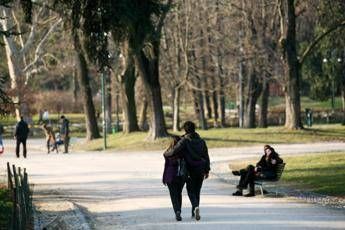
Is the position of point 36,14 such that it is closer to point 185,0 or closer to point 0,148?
point 185,0

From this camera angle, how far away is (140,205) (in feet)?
55.7

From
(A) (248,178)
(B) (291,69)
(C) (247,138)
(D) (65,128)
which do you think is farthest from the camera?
(B) (291,69)

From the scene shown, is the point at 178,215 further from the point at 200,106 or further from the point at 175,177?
the point at 200,106

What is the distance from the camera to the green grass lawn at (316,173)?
19281 mm

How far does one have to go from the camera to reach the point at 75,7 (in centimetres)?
1623

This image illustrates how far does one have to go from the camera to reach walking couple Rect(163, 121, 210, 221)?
47.5 ft

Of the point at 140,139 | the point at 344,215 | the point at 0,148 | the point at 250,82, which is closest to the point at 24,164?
the point at 0,148

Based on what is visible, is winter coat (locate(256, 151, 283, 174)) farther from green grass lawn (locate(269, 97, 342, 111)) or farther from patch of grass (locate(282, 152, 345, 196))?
green grass lawn (locate(269, 97, 342, 111))

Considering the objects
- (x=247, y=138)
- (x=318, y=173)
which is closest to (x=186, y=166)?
(x=318, y=173)

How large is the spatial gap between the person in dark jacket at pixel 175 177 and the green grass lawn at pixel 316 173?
16.0ft

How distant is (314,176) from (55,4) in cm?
886

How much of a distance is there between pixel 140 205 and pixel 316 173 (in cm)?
713

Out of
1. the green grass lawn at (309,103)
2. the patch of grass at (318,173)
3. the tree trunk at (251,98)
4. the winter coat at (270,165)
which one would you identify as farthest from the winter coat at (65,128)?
the green grass lawn at (309,103)

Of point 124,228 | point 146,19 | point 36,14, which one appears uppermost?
point 36,14
